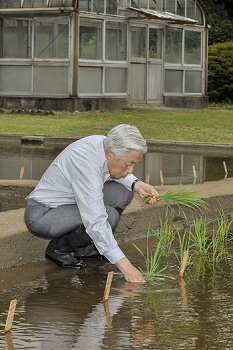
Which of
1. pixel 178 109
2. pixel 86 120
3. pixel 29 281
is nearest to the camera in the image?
pixel 29 281

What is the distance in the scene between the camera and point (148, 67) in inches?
1159

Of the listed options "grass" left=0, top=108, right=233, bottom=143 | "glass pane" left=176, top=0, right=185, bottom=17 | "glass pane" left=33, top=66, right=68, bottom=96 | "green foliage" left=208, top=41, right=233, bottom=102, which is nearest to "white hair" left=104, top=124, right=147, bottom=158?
"grass" left=0, top=108, right=233, bottom=143

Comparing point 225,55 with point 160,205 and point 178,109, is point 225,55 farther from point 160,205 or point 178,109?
point 160,205

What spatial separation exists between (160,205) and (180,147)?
Answer: 9859 millimetres

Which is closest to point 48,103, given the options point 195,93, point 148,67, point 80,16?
point 80,16

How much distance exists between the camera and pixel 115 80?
2788cm

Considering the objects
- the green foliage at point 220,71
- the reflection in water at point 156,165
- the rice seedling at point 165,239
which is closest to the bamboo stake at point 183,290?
the rice seedling at point 165,239

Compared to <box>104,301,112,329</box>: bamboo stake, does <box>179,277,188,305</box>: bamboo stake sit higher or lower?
lower

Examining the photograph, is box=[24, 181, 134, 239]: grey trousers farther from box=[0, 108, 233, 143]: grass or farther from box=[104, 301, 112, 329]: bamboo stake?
box=[0, 108, 233, 143]: grass

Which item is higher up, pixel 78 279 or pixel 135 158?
pixel 135 158

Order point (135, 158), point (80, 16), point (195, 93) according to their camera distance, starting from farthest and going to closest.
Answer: point (195, 93)
point (80, 16)
point (135, 158)

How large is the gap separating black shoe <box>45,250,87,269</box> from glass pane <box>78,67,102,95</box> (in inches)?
753

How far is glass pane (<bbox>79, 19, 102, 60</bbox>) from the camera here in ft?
87.2

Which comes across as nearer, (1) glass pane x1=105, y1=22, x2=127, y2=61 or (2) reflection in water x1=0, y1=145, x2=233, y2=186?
(2) reflection in water x1=0, y1=145, x2=233, y2=186
